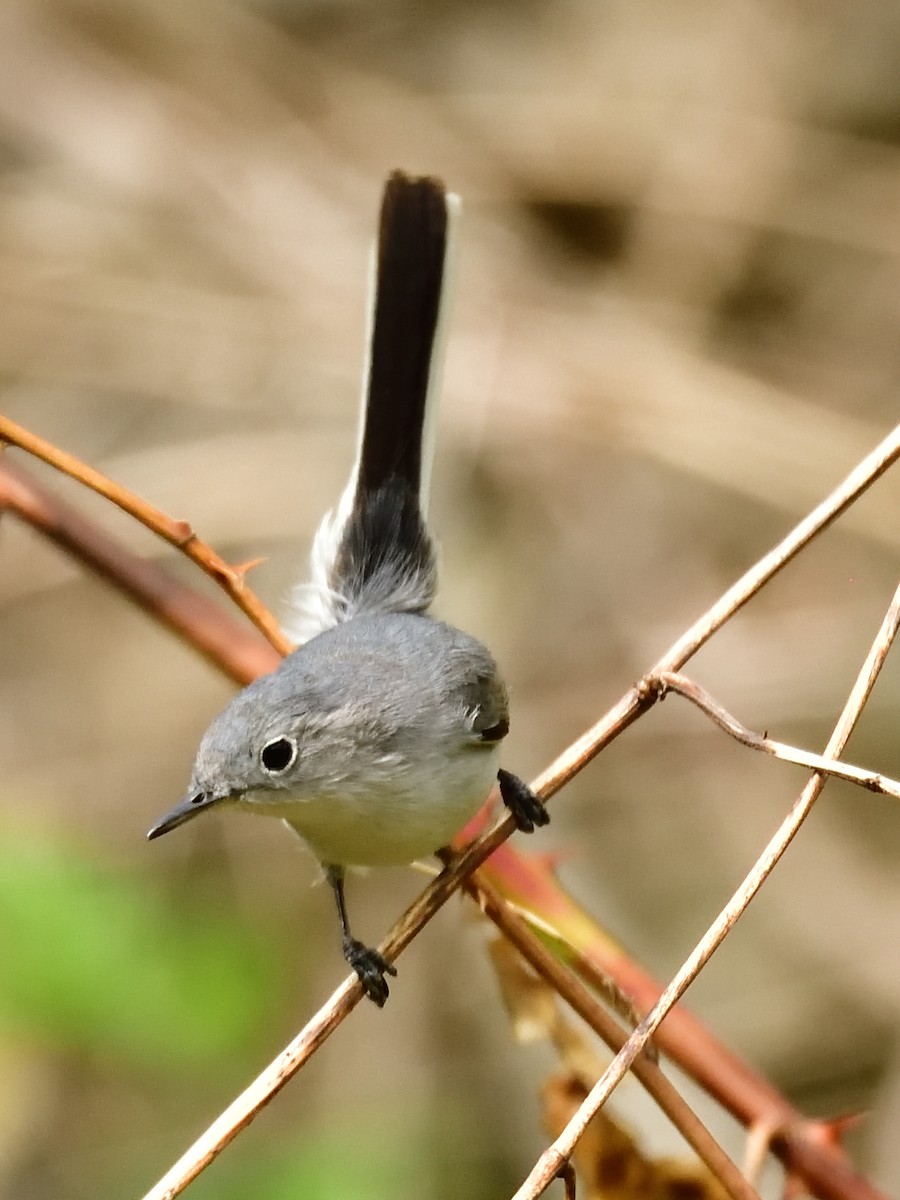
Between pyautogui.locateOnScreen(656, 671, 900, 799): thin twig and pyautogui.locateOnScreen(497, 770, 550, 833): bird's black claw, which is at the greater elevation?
pyautogui.locateOnScreen(656, 671, 900, 799): thin twig

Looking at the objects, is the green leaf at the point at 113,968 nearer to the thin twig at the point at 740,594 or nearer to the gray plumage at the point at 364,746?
the gray plumage at the point at 364,746

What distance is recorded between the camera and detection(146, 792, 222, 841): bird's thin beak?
5.34ft

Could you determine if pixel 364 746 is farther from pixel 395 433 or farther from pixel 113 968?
pixel 113 968

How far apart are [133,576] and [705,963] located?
907mm

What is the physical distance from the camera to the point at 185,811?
1.68 metres

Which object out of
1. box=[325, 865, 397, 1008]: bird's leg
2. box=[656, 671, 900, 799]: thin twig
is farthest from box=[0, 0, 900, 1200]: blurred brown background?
box=[656, 671, 900, 799]: thin twig

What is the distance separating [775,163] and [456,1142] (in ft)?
11.0

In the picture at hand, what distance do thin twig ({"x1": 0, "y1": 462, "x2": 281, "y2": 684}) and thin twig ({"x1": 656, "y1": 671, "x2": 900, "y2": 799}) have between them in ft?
2.26

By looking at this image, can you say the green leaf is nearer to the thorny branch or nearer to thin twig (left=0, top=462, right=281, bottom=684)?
thin twig (left=0, top=462, right=281, bottom=684)

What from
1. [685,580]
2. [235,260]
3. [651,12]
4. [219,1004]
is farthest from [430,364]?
[651,12]

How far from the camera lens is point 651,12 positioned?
15.9 feet

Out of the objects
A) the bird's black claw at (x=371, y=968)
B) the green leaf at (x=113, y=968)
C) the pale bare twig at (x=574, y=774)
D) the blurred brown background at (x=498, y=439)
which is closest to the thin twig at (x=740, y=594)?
the pale bare twig at (x=574, y=774)

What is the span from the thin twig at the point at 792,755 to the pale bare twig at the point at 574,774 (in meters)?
0.08

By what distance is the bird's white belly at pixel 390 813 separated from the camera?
1855 mm
